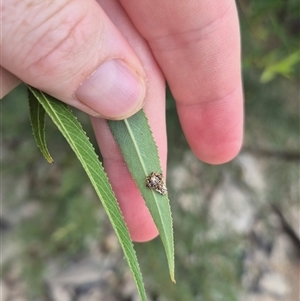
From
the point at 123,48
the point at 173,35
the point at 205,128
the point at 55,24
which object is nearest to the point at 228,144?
the point at 205,128

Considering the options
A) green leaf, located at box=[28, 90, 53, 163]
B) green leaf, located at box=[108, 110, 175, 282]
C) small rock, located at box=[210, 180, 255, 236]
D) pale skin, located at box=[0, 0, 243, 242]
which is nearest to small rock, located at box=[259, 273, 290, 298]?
small rock, located at box=[210, 180, 255, 236]

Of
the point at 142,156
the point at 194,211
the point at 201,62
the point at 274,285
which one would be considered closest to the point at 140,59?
the point at 201,62

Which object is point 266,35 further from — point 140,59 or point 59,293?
point 59,293

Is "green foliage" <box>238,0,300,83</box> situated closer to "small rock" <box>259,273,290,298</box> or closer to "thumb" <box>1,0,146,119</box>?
"thumb" <box>1,0,146,119</box>

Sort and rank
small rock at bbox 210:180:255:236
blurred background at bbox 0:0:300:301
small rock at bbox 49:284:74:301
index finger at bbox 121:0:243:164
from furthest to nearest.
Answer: small rock at bbox 210:180:255:236 → small rock at bbox 49:284:74:301 → blurred background at bbox 0:0:300:301 → index finger at bbox 121:0:243:164

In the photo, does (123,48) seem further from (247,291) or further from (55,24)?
(247,291)
